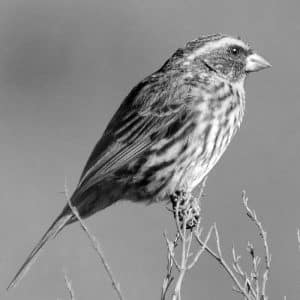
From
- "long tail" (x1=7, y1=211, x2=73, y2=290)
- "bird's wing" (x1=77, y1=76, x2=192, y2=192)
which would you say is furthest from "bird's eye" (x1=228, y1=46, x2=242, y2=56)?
"long tail" (x1=7, y1=211, x2=73, y2=290)

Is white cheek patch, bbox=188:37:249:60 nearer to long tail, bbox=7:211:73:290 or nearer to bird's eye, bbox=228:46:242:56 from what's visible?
bird's eye, bbox=228:46:242:56

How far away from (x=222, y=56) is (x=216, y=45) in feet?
0.24

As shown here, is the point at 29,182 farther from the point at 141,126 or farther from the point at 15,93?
the point at 141,126

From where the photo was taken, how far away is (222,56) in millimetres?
8680

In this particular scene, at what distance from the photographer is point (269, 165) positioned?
12000 mm

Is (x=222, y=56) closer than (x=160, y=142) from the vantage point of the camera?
No

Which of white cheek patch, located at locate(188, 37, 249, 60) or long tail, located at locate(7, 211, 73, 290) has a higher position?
white cheek patch, located at locate(188, 37, 249, 60)

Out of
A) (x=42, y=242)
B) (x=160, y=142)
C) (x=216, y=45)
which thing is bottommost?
(x=42, y=242)

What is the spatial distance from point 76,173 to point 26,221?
0.74m

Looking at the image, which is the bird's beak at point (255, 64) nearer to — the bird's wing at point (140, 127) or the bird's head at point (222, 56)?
the bird's head at point (222, 56)

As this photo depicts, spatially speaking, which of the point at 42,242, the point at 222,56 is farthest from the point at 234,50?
the point at 42,242

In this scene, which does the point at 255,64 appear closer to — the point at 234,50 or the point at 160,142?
the point at 234,50

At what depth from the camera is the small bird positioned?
8172mm

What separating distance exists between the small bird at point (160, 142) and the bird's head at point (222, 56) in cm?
7
